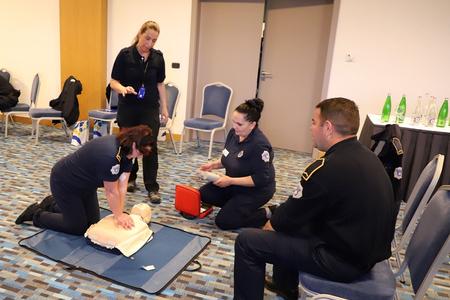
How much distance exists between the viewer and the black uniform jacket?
131 centimetres

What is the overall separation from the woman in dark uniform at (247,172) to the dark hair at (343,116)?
0.99 metres

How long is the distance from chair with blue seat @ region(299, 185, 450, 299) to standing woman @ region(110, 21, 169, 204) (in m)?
1.70

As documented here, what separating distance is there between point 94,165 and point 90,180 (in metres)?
0.11

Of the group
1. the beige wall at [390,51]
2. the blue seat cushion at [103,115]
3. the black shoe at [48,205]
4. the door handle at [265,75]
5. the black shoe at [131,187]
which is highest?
the beige wall at [390,51]

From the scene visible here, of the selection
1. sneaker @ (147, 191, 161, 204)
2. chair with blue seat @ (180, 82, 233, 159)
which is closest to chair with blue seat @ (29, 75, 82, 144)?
chair with blue seat @ (180, 82, 233, 159)

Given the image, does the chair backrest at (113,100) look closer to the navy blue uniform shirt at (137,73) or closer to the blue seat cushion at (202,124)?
the blue seat cushion at (202,124)

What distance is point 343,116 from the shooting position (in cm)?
141

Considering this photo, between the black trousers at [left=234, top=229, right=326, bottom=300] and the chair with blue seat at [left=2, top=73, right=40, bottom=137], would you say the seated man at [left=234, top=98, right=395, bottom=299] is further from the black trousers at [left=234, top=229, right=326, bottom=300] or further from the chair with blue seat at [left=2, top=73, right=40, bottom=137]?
the chair with blue seat at [left=2, top=73, right=40, bottom=137]

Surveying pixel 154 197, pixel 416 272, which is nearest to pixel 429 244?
pixel 416 272

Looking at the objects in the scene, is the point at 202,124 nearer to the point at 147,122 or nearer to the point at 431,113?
the point at 147,122

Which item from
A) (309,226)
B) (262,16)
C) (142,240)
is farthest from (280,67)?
(309,226)

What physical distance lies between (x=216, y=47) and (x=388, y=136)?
3035 mm

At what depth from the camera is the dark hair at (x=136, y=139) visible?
199cm

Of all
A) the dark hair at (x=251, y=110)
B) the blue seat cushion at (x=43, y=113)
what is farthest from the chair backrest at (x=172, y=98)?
the dark hair at (x=251, y=110)
